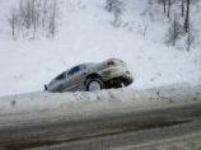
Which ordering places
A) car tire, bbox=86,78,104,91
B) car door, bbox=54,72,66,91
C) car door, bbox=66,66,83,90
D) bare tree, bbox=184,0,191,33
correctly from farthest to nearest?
bare tree, bbox=184,0,191,33
car door, bbox=54,72,66,91
car door, bbox=66,66,83,90
car tire, bbox=86,78,104,91

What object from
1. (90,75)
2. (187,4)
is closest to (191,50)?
(187,4)

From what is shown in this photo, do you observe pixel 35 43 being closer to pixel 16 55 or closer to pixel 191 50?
pixel 16 55

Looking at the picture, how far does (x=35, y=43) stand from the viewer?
31484 mm

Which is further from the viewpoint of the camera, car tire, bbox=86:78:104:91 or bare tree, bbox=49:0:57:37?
bare tree, bbox=49:0:57:37

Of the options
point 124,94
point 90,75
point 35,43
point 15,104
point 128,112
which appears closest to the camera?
point 128,112

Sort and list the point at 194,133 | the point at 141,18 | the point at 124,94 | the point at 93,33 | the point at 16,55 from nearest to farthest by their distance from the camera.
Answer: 1. the point at 194,133
2. the point at 124,94
3. the point at 16,55
4. the point at 93,33
5. the point at 141,18

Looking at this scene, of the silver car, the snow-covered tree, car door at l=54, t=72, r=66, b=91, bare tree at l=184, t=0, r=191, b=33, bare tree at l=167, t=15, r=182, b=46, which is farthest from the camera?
the snow-covered tree

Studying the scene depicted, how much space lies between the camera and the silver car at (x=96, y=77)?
66.7 ft

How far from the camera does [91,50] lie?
32469 mm

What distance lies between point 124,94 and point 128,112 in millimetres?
3164

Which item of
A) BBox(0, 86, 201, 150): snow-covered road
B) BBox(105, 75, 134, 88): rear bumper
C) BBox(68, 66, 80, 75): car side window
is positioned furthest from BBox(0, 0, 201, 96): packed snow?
BBox(0, 86, 201, 150): snow-covered road

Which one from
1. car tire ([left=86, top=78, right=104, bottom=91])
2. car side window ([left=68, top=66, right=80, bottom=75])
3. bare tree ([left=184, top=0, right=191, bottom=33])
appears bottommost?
car tire ([left=86, top=78, right=104, bottom=91])

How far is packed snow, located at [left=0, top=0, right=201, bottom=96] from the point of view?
2747cm

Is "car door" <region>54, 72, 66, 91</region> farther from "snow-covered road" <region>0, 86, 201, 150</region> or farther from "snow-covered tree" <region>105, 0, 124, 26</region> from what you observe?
"snow-covered tree" <region>105, 0, 124, 26</region>
